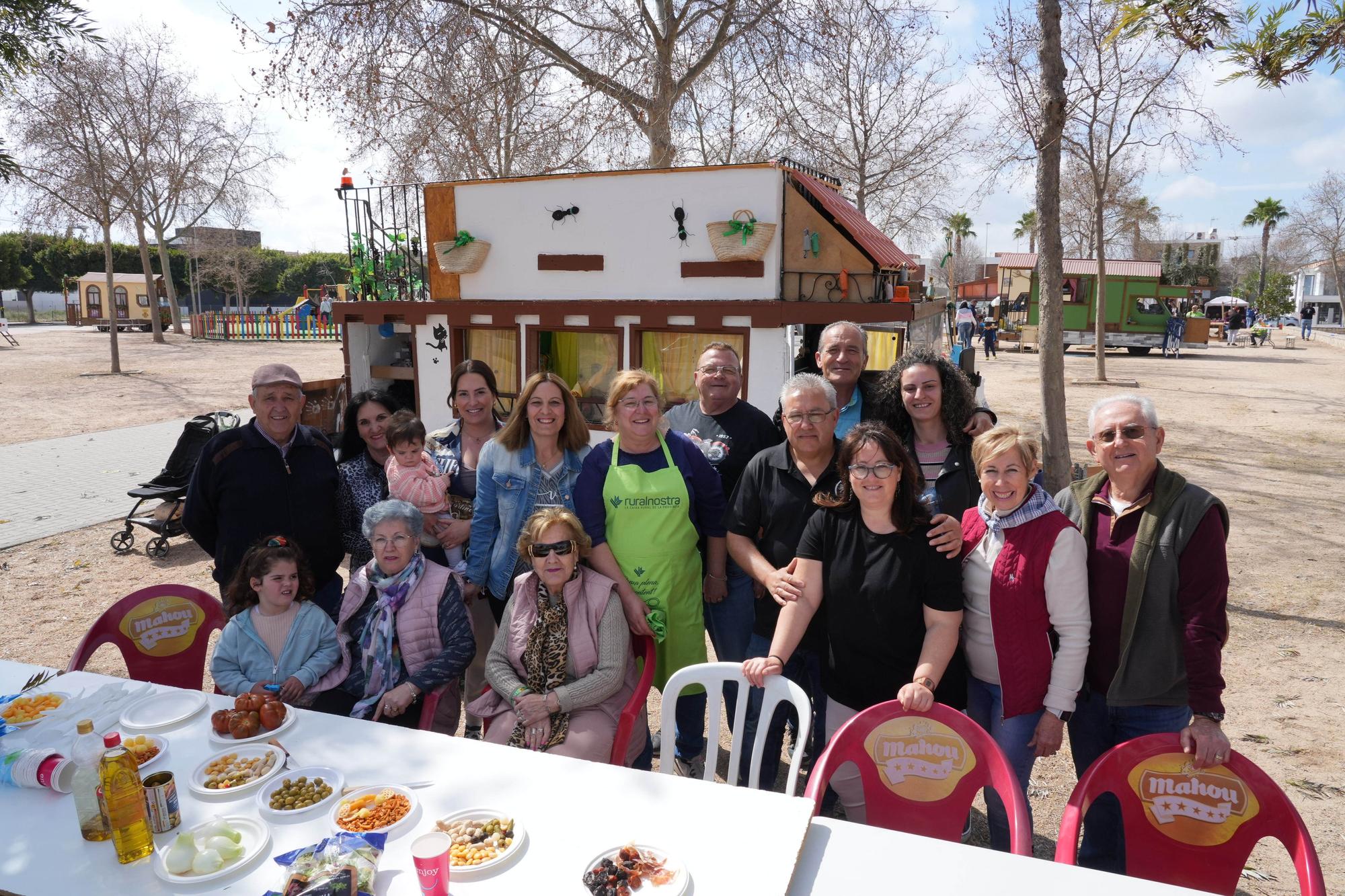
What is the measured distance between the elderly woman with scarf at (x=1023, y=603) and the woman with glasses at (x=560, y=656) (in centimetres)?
141

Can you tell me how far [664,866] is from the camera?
203 centimetres

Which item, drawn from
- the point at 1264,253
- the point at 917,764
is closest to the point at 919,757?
→ the point at 917,764

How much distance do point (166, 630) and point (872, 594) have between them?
3.35 metres

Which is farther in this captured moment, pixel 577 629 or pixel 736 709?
pixel 577 629

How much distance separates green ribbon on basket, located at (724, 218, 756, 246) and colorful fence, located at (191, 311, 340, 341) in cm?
2882

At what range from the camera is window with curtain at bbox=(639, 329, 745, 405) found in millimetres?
7453

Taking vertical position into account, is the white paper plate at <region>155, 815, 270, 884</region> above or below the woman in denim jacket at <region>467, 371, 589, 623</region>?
below

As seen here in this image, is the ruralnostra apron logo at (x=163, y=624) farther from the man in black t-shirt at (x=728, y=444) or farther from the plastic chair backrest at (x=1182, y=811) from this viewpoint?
the plastic chair backrest at (x=1182, y=811)

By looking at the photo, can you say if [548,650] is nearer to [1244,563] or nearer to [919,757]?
[919,757]

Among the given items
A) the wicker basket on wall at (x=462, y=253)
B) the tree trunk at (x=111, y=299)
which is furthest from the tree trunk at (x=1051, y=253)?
the tree trunk at (x=111, y=299)

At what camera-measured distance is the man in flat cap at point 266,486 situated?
12.2ft

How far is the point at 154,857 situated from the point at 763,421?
9.47 ft

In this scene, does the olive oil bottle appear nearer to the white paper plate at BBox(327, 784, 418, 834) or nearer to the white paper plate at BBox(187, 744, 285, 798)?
the white paper plate at BBox(187, 744, 285, 798)

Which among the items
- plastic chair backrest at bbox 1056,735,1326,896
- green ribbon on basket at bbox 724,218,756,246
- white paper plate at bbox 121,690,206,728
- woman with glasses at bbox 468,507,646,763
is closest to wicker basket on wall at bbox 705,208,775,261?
green ribbon on basket at bbox 724,218,756,246
